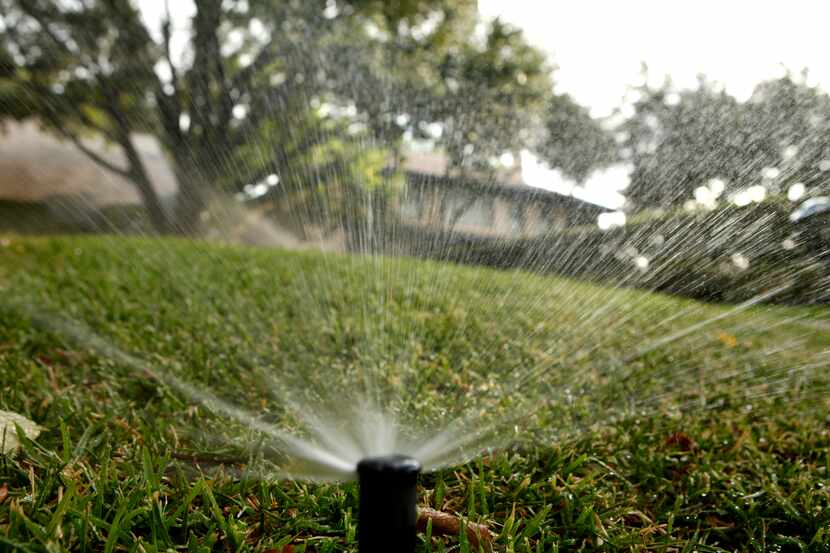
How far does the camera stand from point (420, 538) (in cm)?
106

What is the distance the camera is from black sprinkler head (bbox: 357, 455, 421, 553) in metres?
0.69

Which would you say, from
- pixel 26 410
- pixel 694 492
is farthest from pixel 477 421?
pixel 26 410

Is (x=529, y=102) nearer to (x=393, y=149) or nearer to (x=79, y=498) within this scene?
(x=393, y=149)

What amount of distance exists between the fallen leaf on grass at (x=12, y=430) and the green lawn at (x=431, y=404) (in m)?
0.03

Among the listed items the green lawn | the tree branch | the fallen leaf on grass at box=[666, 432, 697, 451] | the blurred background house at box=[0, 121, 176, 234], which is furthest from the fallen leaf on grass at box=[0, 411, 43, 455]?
the tree branch

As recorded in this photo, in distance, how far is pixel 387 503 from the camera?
0.70m

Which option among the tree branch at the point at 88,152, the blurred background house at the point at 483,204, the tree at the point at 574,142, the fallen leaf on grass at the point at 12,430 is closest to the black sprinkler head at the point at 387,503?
the fallen leaf on grass at the point at 12,430

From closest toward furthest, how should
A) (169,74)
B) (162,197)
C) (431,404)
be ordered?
(431,404) → (169,74) → (162,197)

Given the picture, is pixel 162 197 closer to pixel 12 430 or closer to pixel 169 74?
pixel 169 74

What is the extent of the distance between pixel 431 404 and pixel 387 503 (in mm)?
907

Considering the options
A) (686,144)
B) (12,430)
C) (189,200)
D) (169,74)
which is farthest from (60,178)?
(686,144)

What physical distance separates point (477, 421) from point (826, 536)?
75cm

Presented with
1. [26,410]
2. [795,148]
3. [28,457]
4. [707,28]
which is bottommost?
[28,457]

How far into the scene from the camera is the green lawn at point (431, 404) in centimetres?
110
